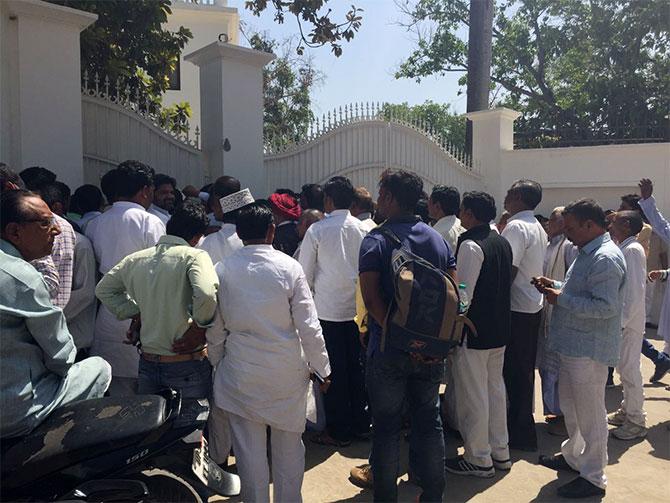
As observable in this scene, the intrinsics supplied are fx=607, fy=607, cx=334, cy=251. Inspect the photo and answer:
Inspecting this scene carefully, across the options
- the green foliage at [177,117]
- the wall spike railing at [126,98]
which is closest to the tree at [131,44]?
the wall spike railing at [126,98]

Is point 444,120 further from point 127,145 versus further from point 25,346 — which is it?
point 25,346

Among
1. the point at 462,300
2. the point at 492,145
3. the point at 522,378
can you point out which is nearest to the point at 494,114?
the point at 492,145

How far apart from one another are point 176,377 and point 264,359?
1.86ft

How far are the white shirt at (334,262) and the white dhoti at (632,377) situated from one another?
7.16 ft

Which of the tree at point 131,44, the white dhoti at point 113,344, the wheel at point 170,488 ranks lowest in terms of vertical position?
the wheel at point 170,488

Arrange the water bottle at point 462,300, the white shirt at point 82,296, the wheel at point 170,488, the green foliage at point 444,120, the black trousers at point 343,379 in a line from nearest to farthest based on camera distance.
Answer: the wheel at point 170,488
the water bottle at point 462,300
the white shirt at point 82,296
the black trousers at point 343,379
the green foliage at point 444,120

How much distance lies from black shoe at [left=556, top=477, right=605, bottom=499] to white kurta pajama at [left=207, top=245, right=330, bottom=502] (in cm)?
166

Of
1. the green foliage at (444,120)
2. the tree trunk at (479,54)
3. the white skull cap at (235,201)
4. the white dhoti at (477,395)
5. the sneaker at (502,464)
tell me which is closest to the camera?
the white skull cap at (235,201)

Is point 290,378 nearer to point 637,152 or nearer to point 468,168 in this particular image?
point 468,168

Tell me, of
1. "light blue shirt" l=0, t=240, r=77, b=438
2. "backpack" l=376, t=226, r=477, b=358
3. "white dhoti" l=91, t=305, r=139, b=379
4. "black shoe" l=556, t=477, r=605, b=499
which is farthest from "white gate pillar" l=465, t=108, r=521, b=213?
"light blue shirt" l=0, t=240, r=77, b=438

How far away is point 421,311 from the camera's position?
120 inches

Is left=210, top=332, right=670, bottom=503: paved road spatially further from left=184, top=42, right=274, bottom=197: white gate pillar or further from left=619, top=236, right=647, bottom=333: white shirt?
left=184, top=42, right=274, bottom=197: white gate pillar

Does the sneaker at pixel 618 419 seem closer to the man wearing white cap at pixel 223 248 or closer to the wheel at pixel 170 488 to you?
the man wearing white cap at pixel 223 248

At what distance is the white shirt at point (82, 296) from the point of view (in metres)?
3.48
